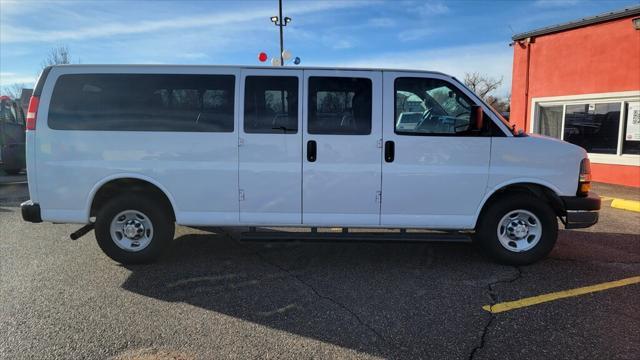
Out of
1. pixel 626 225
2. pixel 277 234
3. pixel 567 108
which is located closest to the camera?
pixel 277 234

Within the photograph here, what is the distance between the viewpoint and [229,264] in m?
5.30

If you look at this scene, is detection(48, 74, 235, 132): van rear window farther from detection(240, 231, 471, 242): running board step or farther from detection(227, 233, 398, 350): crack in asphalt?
detection(227, 233, 398, 350): crack in asphalt

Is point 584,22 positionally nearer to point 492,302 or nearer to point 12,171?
point 492,302

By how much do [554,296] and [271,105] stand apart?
345cm

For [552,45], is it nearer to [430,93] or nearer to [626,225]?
[626,225]

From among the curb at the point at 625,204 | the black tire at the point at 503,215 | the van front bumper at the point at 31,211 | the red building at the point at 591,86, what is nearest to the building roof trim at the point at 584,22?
the red building at the point at 591,86

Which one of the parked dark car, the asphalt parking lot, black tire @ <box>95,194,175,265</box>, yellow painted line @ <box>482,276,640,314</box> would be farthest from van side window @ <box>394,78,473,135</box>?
the parked dark car

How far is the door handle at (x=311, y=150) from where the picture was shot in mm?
4941

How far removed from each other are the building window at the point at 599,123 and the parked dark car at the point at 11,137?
579 inches

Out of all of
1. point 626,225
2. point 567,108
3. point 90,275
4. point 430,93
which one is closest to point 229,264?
point 90,275

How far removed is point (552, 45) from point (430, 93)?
29.9ft

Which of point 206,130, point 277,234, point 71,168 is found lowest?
point 277,234

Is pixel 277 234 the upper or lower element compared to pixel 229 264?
upper

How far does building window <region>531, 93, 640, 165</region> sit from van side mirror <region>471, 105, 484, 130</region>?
25.5ft
